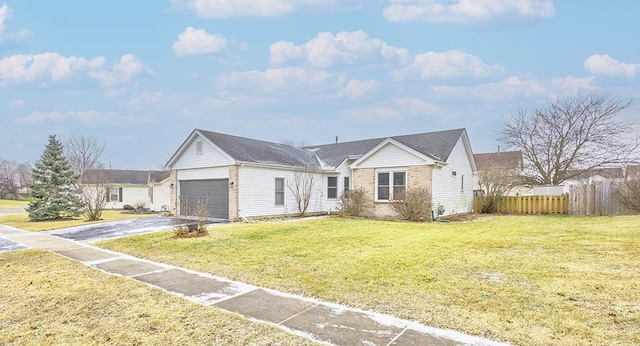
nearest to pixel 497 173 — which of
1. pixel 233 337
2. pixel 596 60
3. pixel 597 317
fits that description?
pixel 596 60

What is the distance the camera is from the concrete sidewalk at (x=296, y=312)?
11.8ft

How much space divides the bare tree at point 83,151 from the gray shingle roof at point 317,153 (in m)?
33.3

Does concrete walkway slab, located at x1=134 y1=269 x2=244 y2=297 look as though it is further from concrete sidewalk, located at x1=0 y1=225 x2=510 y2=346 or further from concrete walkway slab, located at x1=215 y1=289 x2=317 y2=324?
concrete walkway slab, located at x1=215 y1=289 x2=317 y2=324

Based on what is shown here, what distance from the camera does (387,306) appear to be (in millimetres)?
4551

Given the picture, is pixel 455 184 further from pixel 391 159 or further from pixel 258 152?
pixel 258 152

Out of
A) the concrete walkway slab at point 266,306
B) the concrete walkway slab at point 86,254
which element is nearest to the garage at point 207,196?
the concrete walkway slab at point 86,254

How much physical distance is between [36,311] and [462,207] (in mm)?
19105

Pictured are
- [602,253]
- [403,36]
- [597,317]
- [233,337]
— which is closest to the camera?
[233,337]

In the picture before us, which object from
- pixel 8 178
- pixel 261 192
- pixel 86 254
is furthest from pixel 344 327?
pixel 8 178

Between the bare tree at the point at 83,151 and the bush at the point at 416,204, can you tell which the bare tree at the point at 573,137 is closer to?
the bush at the point at 416,204

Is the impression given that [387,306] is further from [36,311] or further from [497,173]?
[497,173]

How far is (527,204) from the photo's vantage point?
763 inches

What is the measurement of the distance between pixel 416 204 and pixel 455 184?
13.7ft

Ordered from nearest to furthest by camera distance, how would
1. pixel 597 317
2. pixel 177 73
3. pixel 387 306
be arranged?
pixel 597 317, pixel 387 306, pixel 177 73
